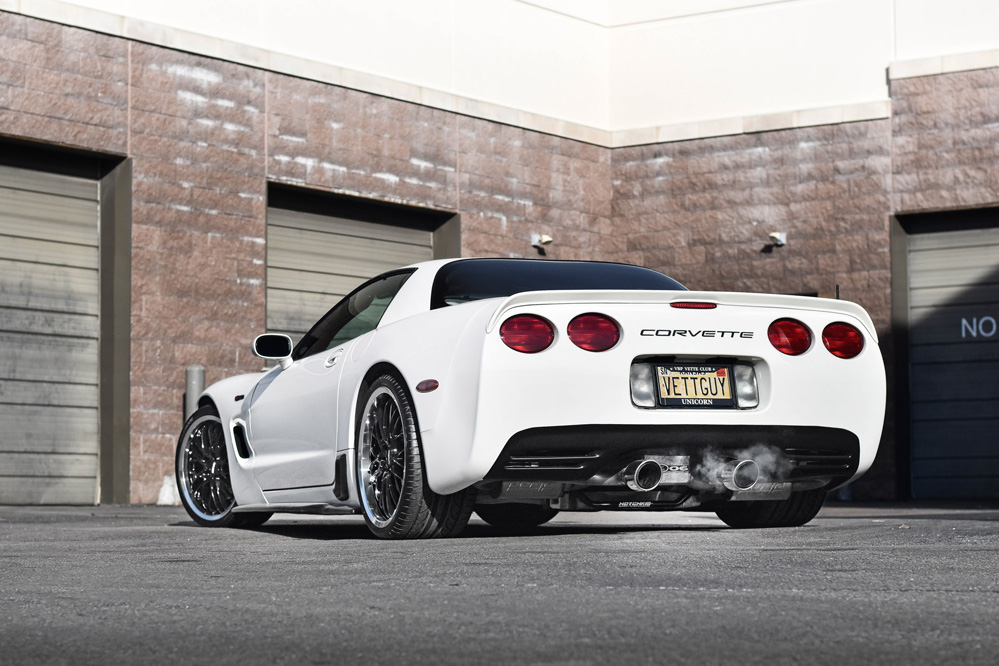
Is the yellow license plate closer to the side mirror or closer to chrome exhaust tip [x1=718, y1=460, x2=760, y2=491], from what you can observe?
chrome exhaust tip [x1=718, y1=460, x2=760, y2=491]

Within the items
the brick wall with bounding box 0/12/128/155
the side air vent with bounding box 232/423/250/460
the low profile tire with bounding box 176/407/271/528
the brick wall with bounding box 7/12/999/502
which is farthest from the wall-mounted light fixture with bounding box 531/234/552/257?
the side air vent with bounding box 232/423/250/460

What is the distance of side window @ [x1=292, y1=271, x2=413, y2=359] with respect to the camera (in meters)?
7.08

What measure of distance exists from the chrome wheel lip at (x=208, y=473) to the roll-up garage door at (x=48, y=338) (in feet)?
18.8

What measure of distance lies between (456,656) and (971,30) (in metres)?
15.7

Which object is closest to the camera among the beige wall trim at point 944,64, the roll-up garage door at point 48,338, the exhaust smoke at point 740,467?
the exhaust smoke at point 740,467

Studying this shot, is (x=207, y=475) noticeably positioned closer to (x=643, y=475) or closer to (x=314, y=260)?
(x=643, y=475)

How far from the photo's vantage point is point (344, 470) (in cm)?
681

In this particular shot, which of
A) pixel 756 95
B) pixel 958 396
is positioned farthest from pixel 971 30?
pixel 958 396

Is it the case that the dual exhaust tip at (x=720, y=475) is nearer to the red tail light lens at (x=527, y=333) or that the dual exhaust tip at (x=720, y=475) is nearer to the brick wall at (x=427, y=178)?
the red tail light lens at (x=527, y=333)

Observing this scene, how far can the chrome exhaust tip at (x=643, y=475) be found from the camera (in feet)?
20.2

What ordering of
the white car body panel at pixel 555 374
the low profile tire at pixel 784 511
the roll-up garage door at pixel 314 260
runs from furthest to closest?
the roll-up garage door at pixel 314 260, the low profile tire at pixel 784 511, the white car body panel at pixel 555 374

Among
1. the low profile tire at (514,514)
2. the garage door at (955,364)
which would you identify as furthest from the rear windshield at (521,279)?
the garage door at (955,364)

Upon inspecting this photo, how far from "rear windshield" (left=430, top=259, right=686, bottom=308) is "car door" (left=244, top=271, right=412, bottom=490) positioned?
37 centimetres

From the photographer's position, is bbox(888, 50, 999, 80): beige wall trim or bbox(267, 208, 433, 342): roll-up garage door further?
bbox(888, 50, 999, 80): beige wall trim
